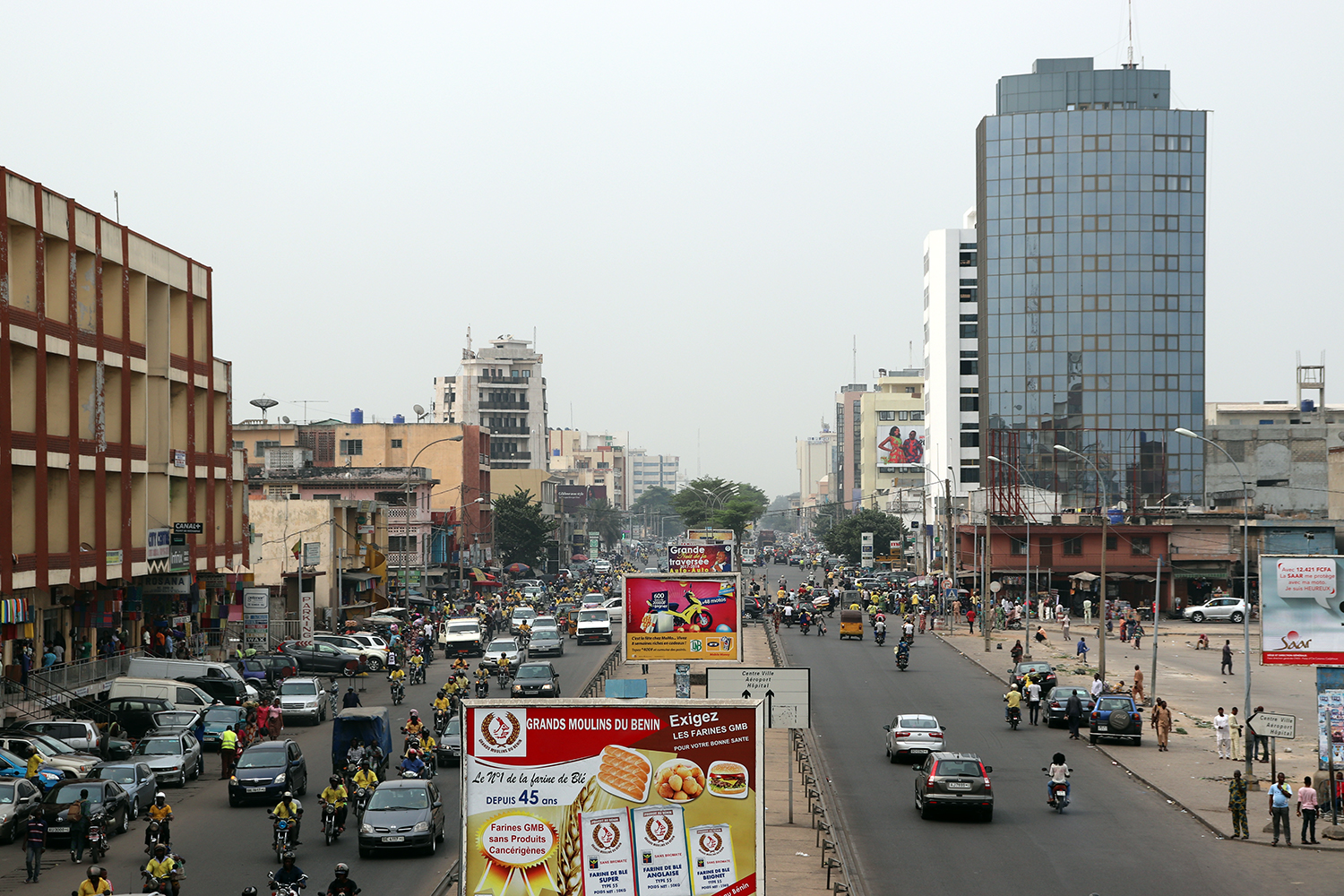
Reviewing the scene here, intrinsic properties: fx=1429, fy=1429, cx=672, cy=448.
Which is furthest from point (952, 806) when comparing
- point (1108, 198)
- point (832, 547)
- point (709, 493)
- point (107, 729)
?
point (709, 493)

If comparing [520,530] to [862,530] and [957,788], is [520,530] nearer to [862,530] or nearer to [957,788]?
[862,530]

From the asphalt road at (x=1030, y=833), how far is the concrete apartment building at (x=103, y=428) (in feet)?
73.9

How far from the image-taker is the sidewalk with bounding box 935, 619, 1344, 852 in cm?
2812

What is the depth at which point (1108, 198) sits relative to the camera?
110 metres

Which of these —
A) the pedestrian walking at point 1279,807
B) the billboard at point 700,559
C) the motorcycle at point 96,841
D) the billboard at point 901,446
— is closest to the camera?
the motorcycle at point 96,841

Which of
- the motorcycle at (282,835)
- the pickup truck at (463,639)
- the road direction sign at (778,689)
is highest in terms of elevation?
the road direction sign at (778,689)

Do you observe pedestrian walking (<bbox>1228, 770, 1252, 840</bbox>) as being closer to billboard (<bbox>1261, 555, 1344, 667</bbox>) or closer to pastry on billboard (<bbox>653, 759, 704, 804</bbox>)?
billboard (<bbox>1261, 555, 1344, 667</bbox>)

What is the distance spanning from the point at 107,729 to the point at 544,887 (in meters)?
27.7

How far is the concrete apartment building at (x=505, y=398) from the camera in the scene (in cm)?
17088

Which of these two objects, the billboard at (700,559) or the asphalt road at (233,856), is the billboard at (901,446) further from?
the asphalt road at (233,856)

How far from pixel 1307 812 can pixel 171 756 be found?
2237cm

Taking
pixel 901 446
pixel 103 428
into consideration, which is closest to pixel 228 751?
pixel 103 428

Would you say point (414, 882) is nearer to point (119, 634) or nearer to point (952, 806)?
point (952, 806)

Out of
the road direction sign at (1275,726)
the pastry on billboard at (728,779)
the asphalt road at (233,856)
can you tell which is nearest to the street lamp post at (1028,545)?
the road direction sign at (1275,726)
